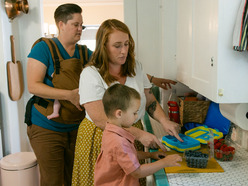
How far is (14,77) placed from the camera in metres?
2.85

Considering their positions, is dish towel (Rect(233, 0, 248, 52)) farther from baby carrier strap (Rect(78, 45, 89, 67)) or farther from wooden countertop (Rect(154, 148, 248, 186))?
baby carrier strap (Rect(78, 45, 89, 67))

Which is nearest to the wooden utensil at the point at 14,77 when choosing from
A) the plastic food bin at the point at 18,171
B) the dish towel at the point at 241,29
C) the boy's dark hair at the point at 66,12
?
the plastic food bin at the point at 18,171

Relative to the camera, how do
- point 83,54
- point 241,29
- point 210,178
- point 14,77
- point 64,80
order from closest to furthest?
point 241,29, point 210,178, point 64,80, point 83,54, point 14,77

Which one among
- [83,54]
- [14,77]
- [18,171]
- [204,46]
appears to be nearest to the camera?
[204,46]

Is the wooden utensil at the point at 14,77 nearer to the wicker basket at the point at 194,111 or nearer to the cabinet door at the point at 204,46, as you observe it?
the wicker basket at the point at 194,111

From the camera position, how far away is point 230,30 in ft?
3.79

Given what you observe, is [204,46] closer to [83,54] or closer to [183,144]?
[183,144]

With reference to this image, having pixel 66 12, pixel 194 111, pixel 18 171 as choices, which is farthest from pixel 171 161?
pixel 18 171

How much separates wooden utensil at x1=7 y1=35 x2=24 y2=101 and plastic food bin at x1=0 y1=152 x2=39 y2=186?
64cm

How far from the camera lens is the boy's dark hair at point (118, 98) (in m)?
1.18

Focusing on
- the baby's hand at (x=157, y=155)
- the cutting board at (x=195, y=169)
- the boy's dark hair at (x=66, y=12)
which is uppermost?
the boy's dark hair at (x=66, y=12)

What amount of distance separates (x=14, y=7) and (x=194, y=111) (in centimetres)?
196

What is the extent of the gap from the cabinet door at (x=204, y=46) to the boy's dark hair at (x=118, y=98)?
1.19 feet

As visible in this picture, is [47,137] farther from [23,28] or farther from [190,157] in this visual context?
[23,28]
